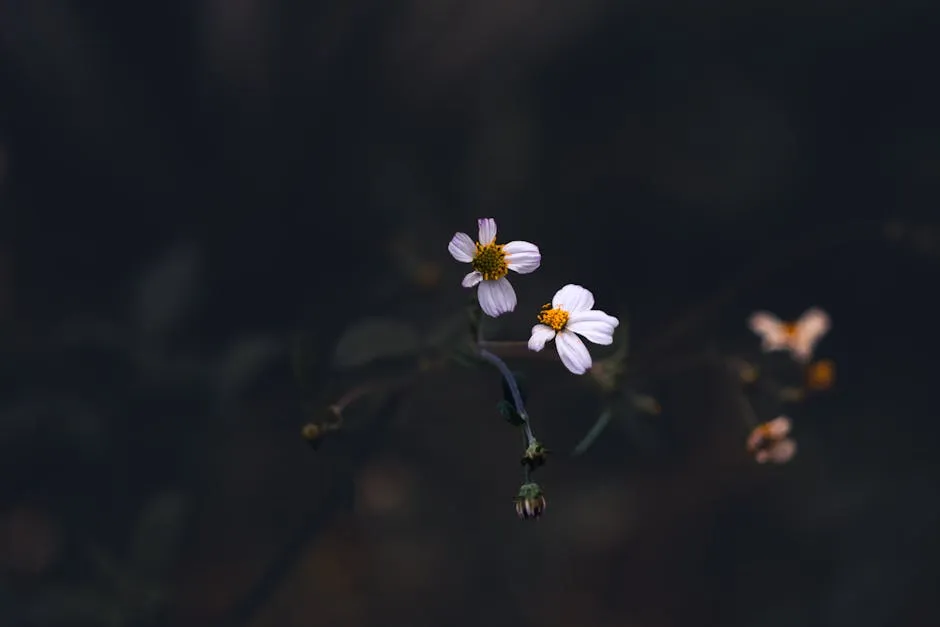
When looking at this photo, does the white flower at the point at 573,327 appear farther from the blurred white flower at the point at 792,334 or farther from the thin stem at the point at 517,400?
the blurred white flower at the point at 792,334

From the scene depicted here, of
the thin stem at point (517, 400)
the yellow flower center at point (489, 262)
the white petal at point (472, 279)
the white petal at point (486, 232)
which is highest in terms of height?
the white petal at point (486, 232)

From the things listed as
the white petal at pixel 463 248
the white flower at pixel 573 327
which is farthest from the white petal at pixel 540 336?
the white petal at pixel 463 248

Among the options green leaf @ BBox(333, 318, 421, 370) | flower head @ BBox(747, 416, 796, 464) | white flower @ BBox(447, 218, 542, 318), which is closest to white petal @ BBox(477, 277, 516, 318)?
white flower @ BBox(447, 218, 542, 318)

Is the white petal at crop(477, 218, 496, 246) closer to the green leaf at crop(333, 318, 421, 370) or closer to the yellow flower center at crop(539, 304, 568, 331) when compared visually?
the yellow flower center at crop(539, 304, 568, 331)

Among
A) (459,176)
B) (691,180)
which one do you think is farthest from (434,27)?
(691,180)

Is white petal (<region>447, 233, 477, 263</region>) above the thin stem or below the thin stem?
above

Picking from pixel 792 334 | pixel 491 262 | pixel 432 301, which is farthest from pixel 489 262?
pixel 792 334

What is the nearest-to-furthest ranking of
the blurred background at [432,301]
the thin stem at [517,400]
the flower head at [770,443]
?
the thin stem at [517,400] < the flower head at [770,443] < the blurred background at [432,301]
